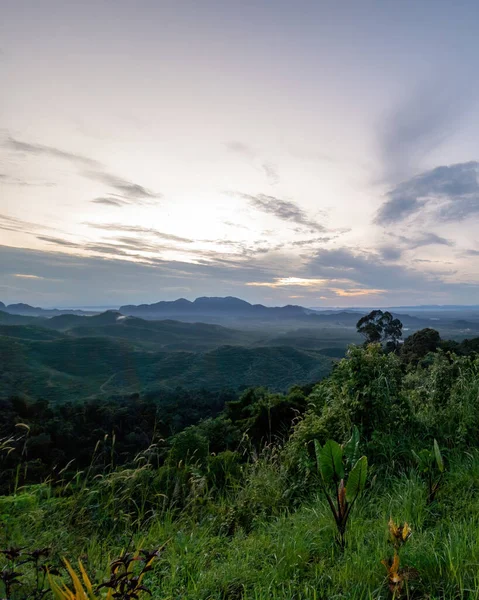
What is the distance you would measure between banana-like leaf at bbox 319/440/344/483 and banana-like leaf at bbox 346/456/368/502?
0.42 feet

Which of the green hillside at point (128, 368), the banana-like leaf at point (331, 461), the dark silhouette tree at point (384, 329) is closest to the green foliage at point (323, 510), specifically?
the banana-like leaf at point (331, 461)

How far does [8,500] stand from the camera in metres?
3.58

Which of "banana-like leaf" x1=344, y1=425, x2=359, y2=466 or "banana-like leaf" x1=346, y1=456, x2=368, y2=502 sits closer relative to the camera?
"banana-like leaf" x1=346, y1=456, x2=368, y2=502

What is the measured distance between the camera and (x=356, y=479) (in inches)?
103

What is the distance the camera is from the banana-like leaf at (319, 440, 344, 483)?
277 centimetres

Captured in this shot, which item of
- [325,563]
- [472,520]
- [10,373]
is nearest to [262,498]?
[325,563]

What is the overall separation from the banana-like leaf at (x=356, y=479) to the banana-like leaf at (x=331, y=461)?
0.13m

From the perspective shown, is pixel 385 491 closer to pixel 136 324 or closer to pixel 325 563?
pixel 325 563

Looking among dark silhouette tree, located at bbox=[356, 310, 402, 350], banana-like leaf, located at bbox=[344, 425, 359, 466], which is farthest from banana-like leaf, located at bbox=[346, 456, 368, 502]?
dark silhouette tree, located at bbox=[356, 310, 402, 350]

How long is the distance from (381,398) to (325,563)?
2947 mm

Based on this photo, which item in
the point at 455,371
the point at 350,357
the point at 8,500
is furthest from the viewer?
the point at 455,371

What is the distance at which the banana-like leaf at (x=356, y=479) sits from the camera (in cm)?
260

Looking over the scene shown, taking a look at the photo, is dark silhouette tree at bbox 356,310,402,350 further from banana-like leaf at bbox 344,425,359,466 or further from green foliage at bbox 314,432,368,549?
green foliage at bbox 314,432,368,549

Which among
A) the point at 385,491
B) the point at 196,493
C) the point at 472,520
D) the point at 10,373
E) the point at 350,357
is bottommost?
the point at 10,373
